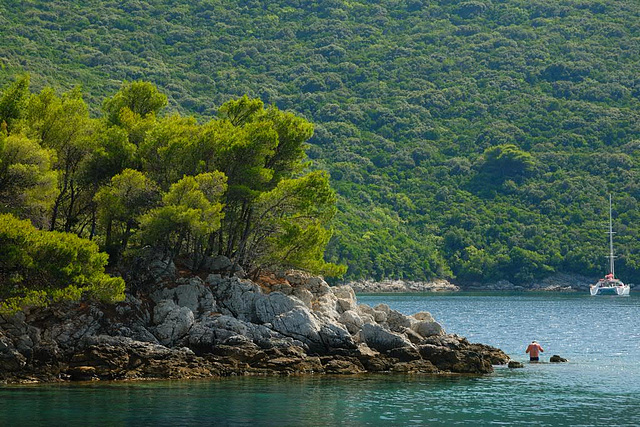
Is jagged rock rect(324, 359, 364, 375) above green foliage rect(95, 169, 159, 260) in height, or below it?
below

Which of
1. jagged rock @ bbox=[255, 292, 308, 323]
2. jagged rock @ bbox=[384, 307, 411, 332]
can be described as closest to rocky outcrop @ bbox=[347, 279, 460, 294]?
jagged rock @ bbox=[384, 307, 411, 332]

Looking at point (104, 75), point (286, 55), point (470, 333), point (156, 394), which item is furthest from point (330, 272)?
point (286, 55)

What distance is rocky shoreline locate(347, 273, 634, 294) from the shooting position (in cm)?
16425

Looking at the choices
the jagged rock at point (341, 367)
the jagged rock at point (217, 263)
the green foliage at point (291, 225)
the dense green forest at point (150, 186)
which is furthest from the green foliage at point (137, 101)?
the jagged rock at point (341, 367)

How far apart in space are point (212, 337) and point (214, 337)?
127 millimetres

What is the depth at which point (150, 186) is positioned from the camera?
50.0 metres

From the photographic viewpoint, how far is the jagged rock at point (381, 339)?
4994cm

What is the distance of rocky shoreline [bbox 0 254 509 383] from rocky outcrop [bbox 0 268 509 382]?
0.16 feet

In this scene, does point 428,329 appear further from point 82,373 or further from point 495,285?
point 495,285

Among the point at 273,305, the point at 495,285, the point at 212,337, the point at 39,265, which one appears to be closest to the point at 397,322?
the point at 273,305

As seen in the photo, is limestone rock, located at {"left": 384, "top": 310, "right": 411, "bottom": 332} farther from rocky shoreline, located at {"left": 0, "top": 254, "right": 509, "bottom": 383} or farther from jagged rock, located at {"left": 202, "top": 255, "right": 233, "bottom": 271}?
jagged rock, located at {"left": 202, "top": 255, "right": 233, "bottom": 271}

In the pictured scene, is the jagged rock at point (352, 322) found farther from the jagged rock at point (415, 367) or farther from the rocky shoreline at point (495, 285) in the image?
the rocky shoreline at point (495, 285)

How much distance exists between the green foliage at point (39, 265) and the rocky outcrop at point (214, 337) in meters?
2.50

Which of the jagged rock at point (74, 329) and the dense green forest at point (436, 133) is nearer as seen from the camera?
the jagged rock at point (74, 329)
